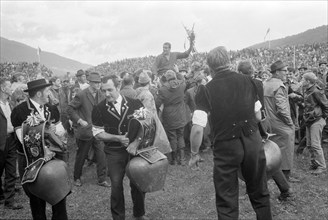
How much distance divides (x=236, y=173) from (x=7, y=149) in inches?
169

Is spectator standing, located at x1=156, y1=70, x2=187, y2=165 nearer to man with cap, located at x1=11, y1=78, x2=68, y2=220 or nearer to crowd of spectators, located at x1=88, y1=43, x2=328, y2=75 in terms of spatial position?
man with cap, located at x1=11, y1=78, x2=68, y2=220

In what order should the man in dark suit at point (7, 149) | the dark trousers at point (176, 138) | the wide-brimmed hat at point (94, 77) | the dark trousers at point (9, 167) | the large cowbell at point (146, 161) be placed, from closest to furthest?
the large cowbell at point (146, 161), the man in dark suit at point (7, 149), the dark trousers at point (9, 167), the wide-brimmed hat at point (94, 77), the dark trousers at point (176, 138)

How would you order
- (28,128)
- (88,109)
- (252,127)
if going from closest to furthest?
(252,127)
(28,128)
(88,109)

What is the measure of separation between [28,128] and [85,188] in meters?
3.28

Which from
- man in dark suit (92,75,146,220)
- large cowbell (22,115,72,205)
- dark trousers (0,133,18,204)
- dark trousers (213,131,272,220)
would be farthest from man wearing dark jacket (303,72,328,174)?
dark trousers (0,133,18,204)

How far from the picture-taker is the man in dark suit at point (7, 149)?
5926 millimetres

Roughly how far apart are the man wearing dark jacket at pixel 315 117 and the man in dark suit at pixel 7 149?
5985 mm

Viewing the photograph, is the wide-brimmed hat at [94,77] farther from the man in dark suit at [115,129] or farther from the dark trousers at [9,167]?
the man in dark suit at [115,129]

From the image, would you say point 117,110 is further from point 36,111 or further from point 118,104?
point 36,111

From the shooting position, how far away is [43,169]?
3887 millimetres

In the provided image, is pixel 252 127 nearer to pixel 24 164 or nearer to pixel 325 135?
pixel 24 164

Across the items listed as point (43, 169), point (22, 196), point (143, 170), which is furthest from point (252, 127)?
point (22, 196)

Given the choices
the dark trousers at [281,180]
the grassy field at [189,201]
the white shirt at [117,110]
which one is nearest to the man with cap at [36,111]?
the white shirt at [117,110]

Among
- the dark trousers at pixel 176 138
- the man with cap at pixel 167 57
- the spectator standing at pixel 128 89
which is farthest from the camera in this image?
the man with cap at pixel 167 57
